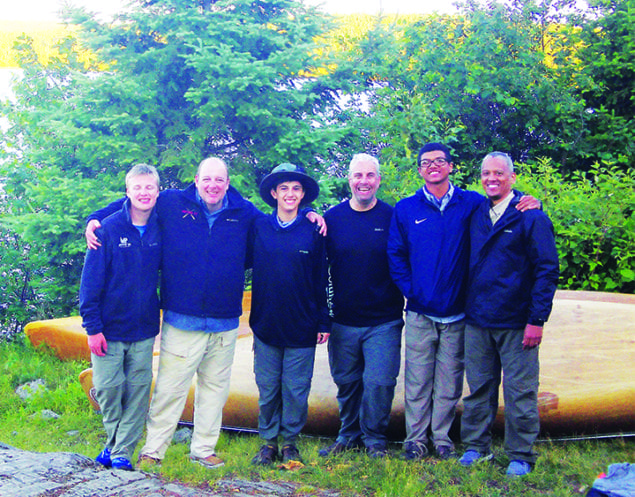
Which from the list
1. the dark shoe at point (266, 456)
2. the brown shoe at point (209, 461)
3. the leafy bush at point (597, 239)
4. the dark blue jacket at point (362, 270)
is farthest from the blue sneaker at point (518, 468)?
the leafy bush at point (597, 239)

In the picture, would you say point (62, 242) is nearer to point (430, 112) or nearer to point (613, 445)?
point (430, 112)

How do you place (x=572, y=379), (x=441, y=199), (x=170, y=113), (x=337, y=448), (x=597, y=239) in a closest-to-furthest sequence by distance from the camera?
1. (x=441, y=199)
2. (x=337, y=448)
3. (x=572, y=379)
4. (x=597, y=239)
5. (x=170, y=113)

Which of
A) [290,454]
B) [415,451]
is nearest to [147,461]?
[290,454]

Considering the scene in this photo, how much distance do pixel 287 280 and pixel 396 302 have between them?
2.48 feet

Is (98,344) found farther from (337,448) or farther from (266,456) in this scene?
(337,448)

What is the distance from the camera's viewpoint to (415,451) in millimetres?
4082

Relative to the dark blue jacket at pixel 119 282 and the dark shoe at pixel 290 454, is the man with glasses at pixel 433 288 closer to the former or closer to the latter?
the dark shoe at pixel 290 454

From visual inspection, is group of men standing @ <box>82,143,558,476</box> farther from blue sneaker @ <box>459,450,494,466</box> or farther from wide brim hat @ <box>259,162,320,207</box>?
wide brim hat @ <box>259,162,320,207</box>

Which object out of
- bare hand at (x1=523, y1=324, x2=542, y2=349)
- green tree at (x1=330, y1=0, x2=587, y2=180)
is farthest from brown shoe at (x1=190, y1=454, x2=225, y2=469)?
green tree at (x1=330, y1=0, x2=587, y2=180)

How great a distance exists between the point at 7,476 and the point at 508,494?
9.27 ft

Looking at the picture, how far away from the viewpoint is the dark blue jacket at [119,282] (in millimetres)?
3727

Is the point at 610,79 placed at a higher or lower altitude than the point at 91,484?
higher

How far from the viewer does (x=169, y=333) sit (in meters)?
3.99

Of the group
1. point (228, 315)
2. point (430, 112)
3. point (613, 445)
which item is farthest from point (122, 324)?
point (430, 112)
